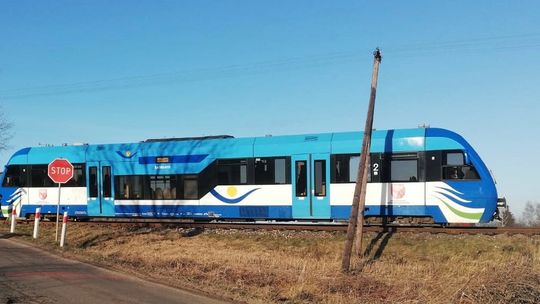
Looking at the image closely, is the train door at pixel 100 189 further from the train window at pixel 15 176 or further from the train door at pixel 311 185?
the train door at pixel 311 185

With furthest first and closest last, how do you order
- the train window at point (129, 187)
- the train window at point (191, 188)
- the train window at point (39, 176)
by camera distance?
the train window at point (39, 176)
the train window at point (129, 187)
the train window at point (191, 188)

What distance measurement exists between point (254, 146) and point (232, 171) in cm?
134

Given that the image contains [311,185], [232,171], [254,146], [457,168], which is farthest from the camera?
[232,171]

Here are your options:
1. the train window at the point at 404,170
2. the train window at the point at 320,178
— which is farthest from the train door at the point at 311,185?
the train window at the point at 404,170

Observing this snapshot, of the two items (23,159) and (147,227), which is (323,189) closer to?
(147,227)

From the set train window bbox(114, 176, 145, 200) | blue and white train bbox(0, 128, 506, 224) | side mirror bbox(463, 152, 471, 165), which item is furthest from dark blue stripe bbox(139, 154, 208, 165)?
side mirror bbox(463, 152, 471, 165)

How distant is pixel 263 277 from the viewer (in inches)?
504

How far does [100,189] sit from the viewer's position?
23.3 m

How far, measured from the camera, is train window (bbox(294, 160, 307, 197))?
1920 centimetres

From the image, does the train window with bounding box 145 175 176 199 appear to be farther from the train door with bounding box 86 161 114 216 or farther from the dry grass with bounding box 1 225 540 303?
the train door with bounding box 86 161 114 216

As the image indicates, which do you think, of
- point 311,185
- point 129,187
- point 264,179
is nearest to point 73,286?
point 311,185

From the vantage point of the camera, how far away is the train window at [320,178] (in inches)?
746

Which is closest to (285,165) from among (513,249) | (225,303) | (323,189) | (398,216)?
(323,189)

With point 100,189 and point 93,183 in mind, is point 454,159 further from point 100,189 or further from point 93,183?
point 93,183
